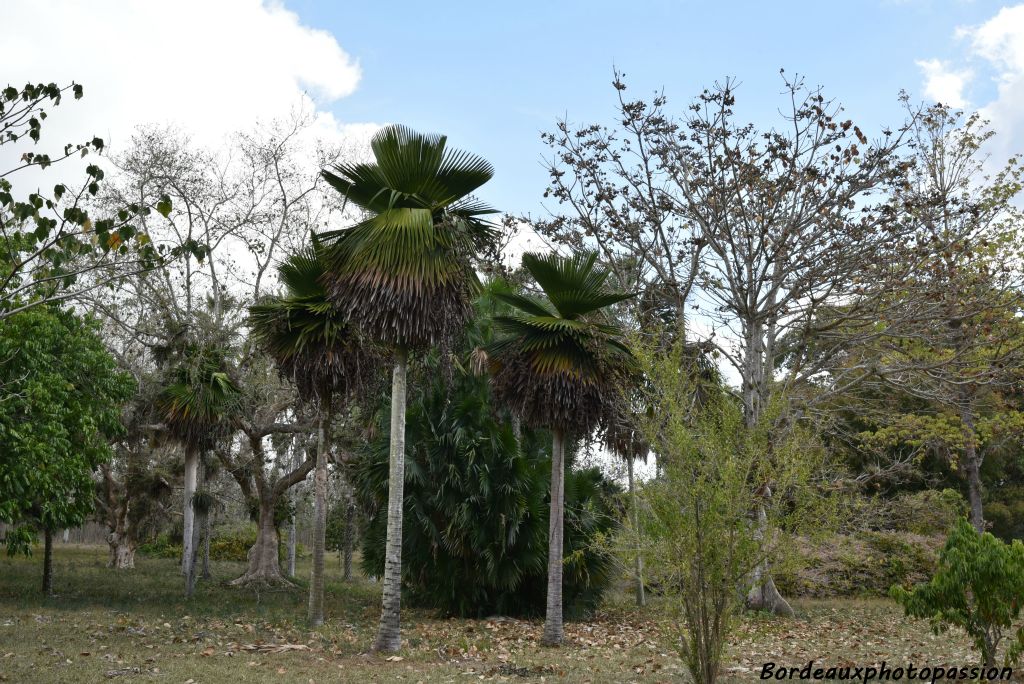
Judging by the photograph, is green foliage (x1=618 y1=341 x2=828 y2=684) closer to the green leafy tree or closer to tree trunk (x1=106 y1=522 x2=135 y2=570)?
the green leafy tree

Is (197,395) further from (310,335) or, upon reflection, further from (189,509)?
(310,335)

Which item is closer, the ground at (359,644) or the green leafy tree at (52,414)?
the ground at (359,644)

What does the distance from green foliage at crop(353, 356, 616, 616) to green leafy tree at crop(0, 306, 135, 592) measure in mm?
5736

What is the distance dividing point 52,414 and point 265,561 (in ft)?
37.7

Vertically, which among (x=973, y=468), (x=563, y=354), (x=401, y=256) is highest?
(x=401, y=256)

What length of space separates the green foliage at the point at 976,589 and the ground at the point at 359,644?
159cm

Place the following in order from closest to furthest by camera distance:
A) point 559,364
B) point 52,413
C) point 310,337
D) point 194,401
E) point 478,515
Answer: point 559,364, point 310,337, point 52,413, point 478,515, point 194,401

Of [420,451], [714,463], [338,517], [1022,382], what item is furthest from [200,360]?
[338,517]

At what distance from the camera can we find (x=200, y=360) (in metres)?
19.3

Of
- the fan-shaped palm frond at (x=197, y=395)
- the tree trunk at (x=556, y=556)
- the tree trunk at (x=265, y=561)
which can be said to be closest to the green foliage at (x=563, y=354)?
the tree trunk at (x=556, y=556)

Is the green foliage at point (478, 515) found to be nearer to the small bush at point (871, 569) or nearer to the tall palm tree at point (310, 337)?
the tall palm tree at point (310, 337)

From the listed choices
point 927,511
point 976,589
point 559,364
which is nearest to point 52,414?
point 559,364

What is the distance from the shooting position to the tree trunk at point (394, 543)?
11695 mm

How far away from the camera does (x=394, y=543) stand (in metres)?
11.8
